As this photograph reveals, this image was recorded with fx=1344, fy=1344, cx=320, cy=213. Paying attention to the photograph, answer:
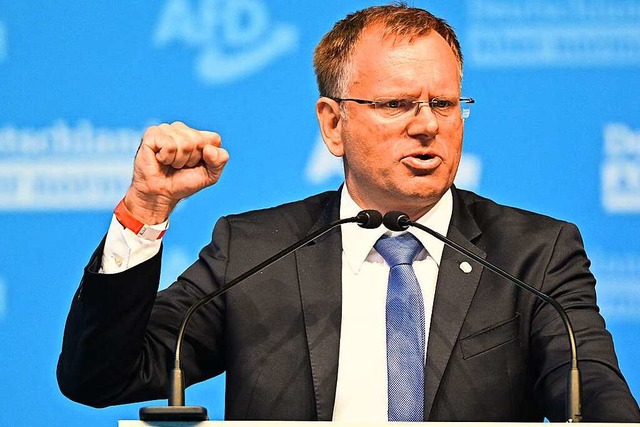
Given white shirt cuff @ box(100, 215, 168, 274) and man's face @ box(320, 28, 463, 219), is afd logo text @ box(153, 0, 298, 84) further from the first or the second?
white shirt cuff @ box(100, 215, 168, 274)

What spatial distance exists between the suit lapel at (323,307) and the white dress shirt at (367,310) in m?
0.02

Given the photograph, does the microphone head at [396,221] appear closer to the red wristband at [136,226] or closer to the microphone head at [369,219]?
the microphone head at [369,219]

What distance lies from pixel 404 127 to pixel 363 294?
1.25 ft

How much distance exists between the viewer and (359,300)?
298 cm

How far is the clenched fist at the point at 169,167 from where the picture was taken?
2.61 metres

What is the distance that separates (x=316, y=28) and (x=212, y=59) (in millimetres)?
296

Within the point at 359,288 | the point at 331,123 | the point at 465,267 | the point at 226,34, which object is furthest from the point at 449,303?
the point at 226,34

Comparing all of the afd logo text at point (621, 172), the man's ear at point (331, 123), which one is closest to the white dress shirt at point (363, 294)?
the man's ear at point (331, 123)

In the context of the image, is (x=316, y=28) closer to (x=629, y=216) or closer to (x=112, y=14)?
(x=112, y=14)

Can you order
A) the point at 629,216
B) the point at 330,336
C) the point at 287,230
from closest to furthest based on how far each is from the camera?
the point at 330,336, the point at 287,230, the point at 629,216

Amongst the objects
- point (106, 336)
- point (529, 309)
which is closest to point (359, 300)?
point (529, 309)

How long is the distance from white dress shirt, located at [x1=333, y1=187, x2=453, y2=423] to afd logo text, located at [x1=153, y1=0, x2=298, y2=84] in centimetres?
71

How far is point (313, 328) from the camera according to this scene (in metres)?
2.95

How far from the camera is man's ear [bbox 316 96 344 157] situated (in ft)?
10.6
